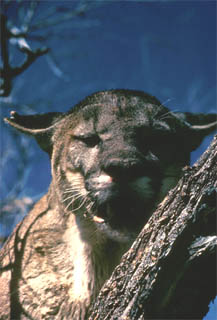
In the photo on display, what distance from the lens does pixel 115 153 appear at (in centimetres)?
323

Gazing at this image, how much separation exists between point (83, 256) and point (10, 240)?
0.93 m

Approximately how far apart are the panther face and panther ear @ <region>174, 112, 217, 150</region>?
0.04ft

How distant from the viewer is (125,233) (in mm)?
3191

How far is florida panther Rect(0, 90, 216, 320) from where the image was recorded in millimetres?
3127

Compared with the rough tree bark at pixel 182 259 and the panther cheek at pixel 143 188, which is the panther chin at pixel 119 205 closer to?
the panther cheek at pixel 143 188

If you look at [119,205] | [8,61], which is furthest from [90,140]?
[8,61]

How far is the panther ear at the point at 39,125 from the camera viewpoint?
4.13 m

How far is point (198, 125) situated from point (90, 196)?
4.92ft

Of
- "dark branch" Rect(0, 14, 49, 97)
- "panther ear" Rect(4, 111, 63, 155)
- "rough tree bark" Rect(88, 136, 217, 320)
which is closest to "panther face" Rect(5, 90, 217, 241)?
"panther ear" Rect(4, 111, 63, 155)

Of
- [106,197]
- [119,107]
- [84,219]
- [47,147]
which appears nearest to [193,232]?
[106,197]

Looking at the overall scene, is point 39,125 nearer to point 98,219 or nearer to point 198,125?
point 98,219


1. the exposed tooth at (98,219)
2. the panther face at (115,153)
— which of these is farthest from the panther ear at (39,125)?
the exposed tooth at (98,219)

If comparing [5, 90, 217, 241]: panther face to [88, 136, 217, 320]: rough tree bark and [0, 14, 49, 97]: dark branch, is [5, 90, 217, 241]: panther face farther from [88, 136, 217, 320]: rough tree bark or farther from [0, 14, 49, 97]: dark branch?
[88, 136, 217, 320]: rough tree bark

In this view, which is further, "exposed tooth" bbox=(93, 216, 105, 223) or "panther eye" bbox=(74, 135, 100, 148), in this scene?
"panther eye" bbox=(74, 135, 100, 148)
